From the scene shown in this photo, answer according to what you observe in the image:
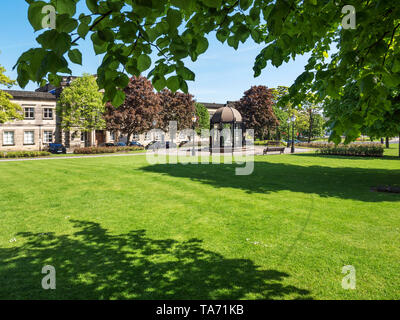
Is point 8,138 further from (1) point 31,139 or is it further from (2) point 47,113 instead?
(2) point 47,113

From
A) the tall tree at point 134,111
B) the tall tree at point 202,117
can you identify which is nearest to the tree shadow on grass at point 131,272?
the tall tree at point 134,111

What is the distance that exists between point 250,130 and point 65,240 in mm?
55298

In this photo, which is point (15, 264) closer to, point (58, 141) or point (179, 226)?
point (179, 226)

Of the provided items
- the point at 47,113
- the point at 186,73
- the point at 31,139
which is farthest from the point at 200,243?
the point at 47,113

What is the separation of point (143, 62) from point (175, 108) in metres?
51.5

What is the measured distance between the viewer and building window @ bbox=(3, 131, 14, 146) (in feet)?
126

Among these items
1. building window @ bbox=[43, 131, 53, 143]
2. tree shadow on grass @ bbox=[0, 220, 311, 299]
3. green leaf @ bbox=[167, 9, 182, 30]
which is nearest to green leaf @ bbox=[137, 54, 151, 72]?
green leaf @ bbox=[167, 9, 182, 30]

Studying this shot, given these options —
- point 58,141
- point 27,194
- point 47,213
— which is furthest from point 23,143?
point 47,213

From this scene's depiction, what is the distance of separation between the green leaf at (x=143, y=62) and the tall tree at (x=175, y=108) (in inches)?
Answer: 1992

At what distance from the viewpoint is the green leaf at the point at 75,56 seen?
7.14ft

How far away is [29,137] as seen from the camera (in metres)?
40.3

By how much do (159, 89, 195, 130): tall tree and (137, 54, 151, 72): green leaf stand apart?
50603 mm

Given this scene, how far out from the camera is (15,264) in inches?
188
